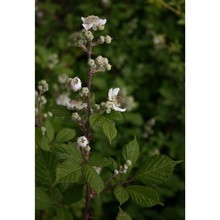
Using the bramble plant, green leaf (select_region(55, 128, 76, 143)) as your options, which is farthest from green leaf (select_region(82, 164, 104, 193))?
green leaf (select_region(55, 128, 76, 143))

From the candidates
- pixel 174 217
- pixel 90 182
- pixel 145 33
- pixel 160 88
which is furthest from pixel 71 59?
pixel 90 182

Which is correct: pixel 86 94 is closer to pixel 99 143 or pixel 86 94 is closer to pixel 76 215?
pixel 76 215

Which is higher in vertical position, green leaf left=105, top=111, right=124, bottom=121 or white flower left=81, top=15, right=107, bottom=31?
white flower left=81, top=15, right=107, bottom=31

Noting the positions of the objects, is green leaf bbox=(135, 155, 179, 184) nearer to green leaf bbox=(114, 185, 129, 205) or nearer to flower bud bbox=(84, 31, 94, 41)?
green leaf bbox=(114, 185, 129, 205)

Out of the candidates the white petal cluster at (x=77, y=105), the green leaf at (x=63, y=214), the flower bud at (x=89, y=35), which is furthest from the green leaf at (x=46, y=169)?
the flower bud at (x=89, y=35)

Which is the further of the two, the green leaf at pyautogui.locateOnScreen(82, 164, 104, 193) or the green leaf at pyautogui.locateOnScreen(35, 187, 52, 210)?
the green leaf at pyautogui.locateOnScreen(35, 187, 52, 210)

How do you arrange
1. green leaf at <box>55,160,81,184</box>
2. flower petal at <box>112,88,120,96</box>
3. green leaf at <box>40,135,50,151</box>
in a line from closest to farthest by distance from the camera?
green leaf at <box>55,160,81,184</box>, flower petal at <box>112,88,120,96</box>, green leaf at <box>40,135,50,151</box>

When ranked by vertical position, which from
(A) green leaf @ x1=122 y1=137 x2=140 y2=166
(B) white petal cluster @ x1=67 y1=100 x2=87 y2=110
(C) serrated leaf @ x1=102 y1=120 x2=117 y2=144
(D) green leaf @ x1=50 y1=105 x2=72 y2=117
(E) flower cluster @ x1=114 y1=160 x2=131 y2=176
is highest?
(B) white petal cluster @ x1=67 y1=100 x2=87 y2=110

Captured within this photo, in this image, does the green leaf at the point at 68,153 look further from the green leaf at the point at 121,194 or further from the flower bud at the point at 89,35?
the flower bud at the point at 89,35
